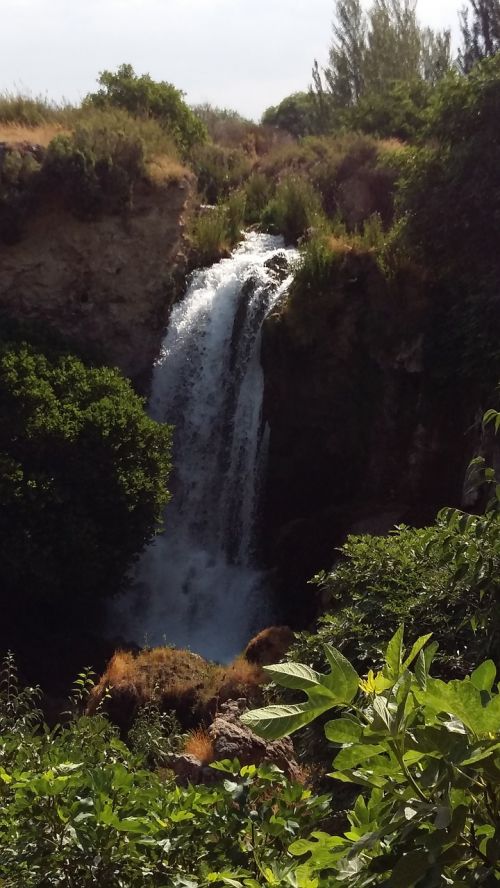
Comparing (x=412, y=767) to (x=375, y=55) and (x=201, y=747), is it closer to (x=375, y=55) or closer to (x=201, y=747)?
(x=201, y=747)

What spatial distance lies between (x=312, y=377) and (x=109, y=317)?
3.49 meters

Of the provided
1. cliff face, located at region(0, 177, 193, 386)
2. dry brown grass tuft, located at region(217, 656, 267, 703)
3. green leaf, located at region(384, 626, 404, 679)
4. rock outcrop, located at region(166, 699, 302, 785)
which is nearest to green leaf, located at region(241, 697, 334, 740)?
green leaf, located at region(384, 626, 404, 679)

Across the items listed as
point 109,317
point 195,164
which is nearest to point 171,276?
point 109,317

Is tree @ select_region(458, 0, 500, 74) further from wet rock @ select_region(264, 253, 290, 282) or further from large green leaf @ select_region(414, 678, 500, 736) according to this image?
large green leaf @ select_region(414, 678, 500, 736)

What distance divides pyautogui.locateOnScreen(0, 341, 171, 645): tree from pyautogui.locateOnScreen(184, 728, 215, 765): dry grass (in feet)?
12.1

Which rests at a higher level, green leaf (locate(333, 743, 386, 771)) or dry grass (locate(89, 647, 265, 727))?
green leaf (locate(333, 743, 386, 771))

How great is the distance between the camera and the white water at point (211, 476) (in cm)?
1098

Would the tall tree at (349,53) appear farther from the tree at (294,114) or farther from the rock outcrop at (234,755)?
the rock outcrop at (234,755)

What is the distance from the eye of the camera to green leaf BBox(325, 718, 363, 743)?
1.67m

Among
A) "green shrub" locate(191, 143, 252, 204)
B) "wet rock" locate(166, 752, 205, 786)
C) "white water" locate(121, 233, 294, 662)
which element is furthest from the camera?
"green shrub" locate(191, 143, 252, 204)

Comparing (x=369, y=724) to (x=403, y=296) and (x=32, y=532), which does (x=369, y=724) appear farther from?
(x=403, y=296)

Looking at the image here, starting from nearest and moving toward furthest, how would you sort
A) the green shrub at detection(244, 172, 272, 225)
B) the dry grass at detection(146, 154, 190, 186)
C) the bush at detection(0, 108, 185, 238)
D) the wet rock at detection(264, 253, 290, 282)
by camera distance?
the bush at detection(0, 108, 185, 238) → the wet rock at detection(264, 253, 290, 282) → the dry grass at detection(146, 154, 190, 186) → the green shrub at detection(244, 172, 272, 225)

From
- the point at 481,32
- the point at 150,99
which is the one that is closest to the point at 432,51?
the point at 481,32

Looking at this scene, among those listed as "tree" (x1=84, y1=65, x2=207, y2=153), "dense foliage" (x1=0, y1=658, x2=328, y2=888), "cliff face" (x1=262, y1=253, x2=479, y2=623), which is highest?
"tree" (x1=84, y1=65, x2=207, y2=153)
